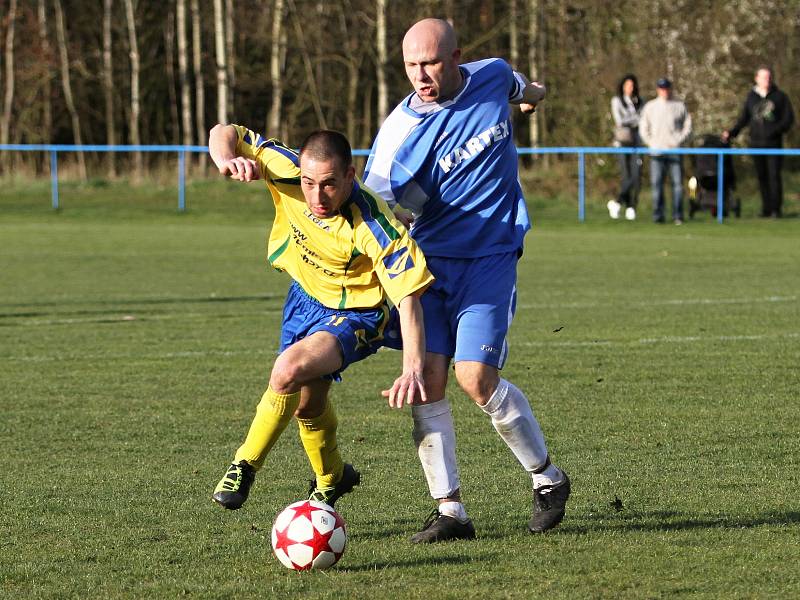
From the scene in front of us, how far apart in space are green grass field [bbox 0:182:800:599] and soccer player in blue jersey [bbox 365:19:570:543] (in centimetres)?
28

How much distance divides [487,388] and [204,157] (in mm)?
27853

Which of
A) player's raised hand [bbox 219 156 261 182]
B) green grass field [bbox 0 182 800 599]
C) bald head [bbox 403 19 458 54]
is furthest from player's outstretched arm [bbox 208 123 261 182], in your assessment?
green grass field [bbox 0 182 800 599]

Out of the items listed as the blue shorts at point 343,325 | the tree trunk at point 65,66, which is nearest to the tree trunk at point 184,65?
the tree trunk at point 65,66

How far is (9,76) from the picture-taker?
3944 centimetres

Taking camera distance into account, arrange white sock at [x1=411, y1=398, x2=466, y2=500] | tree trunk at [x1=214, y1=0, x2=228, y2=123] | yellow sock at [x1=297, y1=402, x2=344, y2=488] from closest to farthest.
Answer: white sock at [x1=411, y1=398, x2=466, y2=500], yellow sock at [x1=297, y1=402, x2=344, y2=488], tree trunk at [x1=214, y1=0, x2=228, y2=123]

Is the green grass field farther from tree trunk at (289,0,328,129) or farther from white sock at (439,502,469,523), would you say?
tree trunk at (289,0,328,129)

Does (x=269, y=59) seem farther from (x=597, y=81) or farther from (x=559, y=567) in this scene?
(x=559, y=567)

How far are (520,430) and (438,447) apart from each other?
318 millimetres

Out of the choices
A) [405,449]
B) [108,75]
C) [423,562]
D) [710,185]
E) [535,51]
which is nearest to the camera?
[423,562]

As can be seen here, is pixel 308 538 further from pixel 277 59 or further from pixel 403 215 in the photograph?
pixel 277 59

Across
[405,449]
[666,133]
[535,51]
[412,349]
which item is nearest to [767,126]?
[666,133]

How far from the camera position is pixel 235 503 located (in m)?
5.11

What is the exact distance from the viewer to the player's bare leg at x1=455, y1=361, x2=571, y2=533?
17.0 ft

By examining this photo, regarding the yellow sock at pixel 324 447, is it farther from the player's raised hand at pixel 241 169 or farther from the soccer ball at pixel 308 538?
the player's raised hand at pixel 241 169
